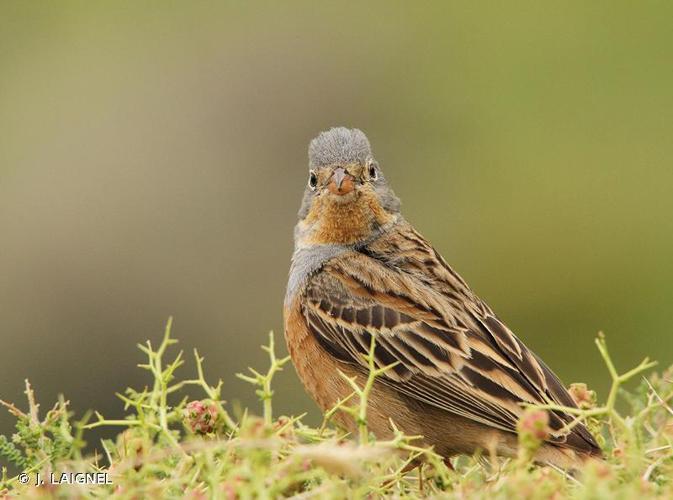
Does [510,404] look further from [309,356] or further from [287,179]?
[287,179]

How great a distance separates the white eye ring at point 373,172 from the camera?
311 inches

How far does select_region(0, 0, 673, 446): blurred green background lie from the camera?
544 inches

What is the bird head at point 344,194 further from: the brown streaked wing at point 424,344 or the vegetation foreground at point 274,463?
the vegetation foreground at point 274,463

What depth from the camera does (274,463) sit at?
3.90 meters

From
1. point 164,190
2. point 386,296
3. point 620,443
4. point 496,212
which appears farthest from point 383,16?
point 620,443

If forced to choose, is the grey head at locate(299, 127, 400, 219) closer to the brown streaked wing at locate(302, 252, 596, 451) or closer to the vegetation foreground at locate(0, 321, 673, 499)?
the brown streaked wing at locate(302, 252, 596, 451)

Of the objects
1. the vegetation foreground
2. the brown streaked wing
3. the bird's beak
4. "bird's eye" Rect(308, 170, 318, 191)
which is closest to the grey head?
"bird's eye" Rect(308, 170, 318, 191)

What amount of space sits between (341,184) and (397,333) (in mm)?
1358

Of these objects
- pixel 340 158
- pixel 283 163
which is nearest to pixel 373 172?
pixel 340 158

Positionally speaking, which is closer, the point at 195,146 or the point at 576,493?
the point at 576,493

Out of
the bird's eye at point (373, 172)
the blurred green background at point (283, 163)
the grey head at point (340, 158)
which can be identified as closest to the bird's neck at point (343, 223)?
the grey head at point (340, 158)

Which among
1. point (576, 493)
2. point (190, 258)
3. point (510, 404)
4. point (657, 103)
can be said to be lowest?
point (190, 258)

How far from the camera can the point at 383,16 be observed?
19859 mm

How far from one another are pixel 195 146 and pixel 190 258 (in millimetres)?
2093
